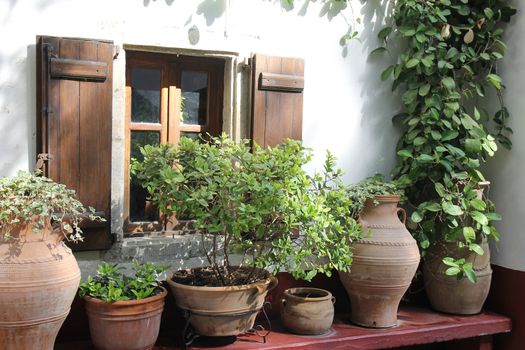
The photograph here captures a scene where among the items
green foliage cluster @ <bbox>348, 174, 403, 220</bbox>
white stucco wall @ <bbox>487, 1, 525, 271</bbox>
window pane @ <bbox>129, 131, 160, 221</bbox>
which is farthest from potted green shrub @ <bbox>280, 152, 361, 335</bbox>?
white stucco wall @ <bbox>487, 1, 525, 271</bbox>

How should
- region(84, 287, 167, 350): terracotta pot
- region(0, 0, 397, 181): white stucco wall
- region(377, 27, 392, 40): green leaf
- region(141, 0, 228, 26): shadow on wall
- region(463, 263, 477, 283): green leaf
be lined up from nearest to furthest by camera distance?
region(84, 287, 167, 350): terracotta pot → region(0, 0, 397, 181): white stucco wall → region(141, 0, 228, 26): shadow on wall → region(463, 263, 477, 283): green leaf → region(377, 27, 392, 40): green leaf

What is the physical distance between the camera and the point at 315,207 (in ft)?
9.61

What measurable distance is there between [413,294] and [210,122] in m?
1.78

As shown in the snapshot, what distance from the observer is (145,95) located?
342 cm

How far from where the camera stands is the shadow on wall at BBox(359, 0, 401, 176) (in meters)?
3.81

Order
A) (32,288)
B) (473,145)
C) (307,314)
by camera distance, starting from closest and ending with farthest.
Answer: (32,288) < (307,314) < (473,145)

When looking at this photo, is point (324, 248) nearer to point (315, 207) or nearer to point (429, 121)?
point (315, 207)

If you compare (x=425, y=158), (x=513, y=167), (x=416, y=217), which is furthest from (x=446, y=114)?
(x=416, y=217)

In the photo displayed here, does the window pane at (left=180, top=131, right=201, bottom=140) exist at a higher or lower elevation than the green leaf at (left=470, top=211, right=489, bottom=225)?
higher

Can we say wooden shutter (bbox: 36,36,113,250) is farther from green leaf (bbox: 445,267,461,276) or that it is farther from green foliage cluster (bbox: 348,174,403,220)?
green leaf (bbox: 445,267,461,276)

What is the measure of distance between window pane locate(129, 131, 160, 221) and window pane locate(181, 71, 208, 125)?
0.75 ft

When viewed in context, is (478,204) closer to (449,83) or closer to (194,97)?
(449,83)

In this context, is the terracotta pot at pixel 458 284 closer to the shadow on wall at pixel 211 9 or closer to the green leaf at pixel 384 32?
the green leaf at pixel 384 32

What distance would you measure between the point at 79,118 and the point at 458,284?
2430mm
